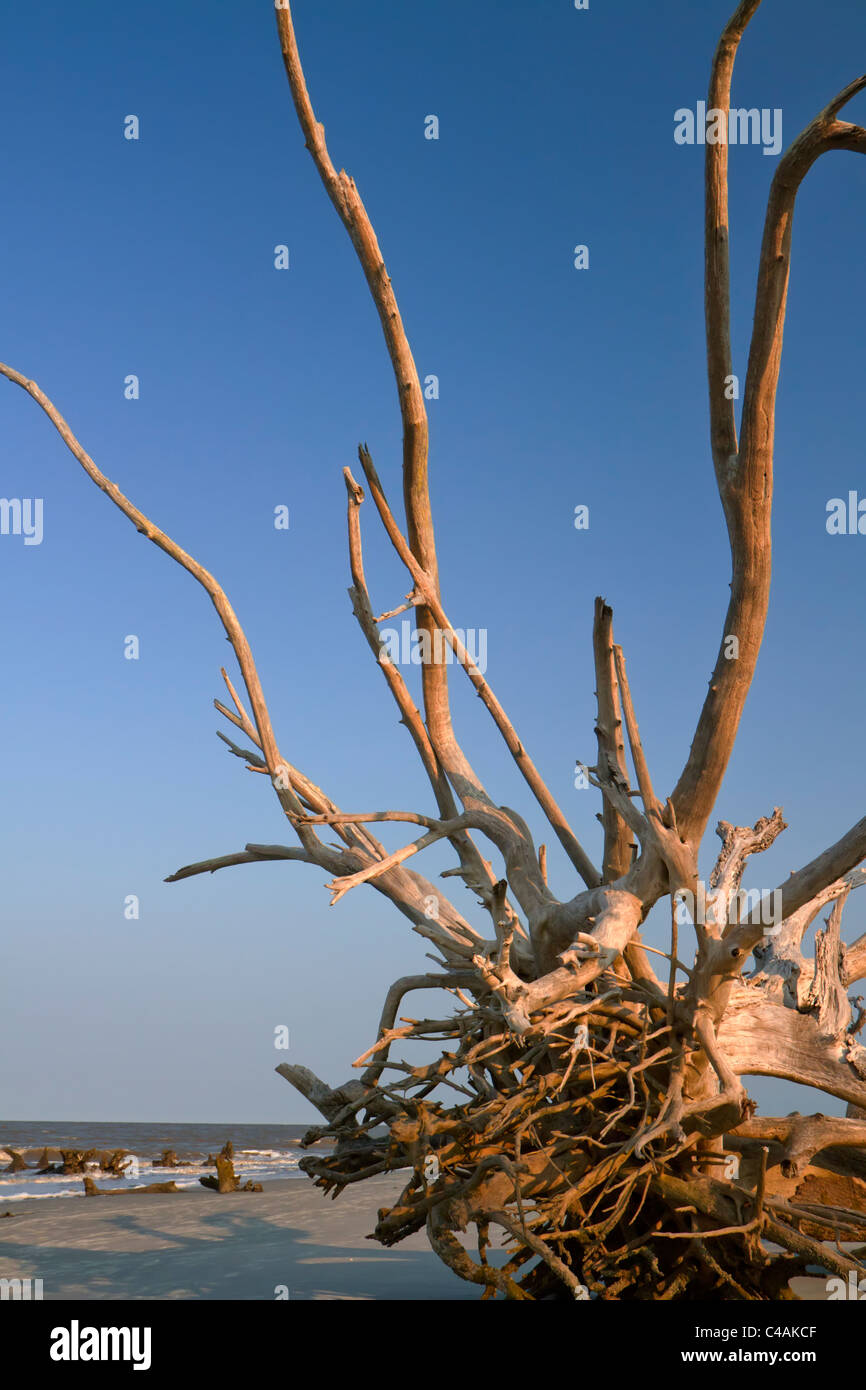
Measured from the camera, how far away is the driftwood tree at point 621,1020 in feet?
14.5

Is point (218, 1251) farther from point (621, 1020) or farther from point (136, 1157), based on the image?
point (136, 1157)

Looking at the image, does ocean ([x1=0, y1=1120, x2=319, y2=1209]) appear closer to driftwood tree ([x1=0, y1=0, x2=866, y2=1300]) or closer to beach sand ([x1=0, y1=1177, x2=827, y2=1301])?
beach sand ([x1=0, y1=1177, x2=827, y2=1301])

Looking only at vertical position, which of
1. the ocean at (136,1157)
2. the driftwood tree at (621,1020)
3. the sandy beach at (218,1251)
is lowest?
the ocean at (136,1157)

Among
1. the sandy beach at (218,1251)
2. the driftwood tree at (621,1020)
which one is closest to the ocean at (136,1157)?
the sandy beach at (218,1251)

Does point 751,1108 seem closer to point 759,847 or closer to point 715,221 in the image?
point 759,847

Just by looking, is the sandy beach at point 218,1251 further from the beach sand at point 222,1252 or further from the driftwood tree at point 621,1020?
the driftwood tree at point 621,1020

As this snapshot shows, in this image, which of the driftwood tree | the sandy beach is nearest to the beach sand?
the sandy beach

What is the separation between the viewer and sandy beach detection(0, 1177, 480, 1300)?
5316mm

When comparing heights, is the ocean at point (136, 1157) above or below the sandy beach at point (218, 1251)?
below

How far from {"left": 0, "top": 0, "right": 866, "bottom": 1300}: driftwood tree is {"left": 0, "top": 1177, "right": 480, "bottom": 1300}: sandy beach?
78 centimetres

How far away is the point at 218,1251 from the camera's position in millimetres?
6633

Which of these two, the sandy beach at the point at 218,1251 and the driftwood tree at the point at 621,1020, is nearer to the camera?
the driftwood tree at the point at 621,1020

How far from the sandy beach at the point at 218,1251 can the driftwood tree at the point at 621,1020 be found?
780 mm
